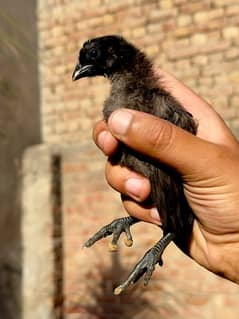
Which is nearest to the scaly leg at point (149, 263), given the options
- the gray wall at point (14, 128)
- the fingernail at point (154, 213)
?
the fingernail at point (154, 213)

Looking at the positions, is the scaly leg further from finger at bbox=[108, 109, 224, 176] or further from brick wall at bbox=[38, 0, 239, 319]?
brick wall at bbox=[38, 0, 239, 319]

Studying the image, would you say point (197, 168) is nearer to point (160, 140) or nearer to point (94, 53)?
point (160, 140)

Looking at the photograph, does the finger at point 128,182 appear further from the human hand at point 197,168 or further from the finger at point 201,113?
the finger at point 201,113

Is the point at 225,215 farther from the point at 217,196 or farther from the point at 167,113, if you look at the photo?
the point at 167,113

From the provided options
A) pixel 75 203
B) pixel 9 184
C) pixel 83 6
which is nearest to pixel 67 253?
pixel 75 203

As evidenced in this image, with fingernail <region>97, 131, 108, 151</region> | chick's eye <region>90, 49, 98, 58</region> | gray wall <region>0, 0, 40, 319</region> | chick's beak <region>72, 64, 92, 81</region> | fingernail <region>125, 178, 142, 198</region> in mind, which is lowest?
gray wall <region>0, 0, 40, 319</region>

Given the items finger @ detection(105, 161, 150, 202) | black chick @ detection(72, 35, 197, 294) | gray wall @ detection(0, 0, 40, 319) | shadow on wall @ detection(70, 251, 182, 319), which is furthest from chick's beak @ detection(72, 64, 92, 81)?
gray wall @ detection(0, 0, 40, 319)

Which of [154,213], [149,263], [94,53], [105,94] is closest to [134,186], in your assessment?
[154,213]

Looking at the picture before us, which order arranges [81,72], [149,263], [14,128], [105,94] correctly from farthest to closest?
[14,128]
[105,94]
[81,72]
[149,263]
